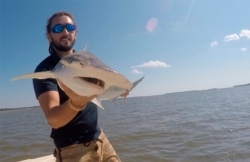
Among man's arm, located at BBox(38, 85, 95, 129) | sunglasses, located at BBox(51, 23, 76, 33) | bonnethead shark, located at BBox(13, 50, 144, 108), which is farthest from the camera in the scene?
sunglasses, located at BBox(51, 23, 76, 33)

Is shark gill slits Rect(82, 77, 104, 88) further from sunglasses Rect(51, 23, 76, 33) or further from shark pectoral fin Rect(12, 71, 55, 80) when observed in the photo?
sunglasses Rect(51, 23, 76, 33)

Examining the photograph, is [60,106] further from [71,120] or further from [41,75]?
[71,120]

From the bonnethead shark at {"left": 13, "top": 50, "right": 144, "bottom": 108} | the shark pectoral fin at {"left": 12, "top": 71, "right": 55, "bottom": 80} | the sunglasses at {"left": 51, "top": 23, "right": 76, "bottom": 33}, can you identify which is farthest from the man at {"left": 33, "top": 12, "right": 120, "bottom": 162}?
the bonnethead shark at {"left": 13, "top": 50, "right": 144, "bottom": 108}

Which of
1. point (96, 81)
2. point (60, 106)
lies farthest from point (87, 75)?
point (60, 106)

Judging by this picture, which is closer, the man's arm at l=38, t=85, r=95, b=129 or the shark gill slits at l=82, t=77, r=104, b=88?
the shark gill slits at l=82, t=77, r=104, b=88

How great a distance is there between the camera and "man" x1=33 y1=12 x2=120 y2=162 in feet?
7.70

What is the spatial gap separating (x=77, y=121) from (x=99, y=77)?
4.08 ft

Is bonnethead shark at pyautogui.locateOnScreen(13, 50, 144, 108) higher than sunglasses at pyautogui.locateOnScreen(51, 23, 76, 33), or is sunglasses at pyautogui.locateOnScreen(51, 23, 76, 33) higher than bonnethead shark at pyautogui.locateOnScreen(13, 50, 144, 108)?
sunglasses at pyautogui.locateOnScreen(51, 23, 76, 33)

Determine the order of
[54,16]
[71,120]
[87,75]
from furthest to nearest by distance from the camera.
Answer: [54,16] < [71,120] < [87,75]

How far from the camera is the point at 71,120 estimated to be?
259 centimetres

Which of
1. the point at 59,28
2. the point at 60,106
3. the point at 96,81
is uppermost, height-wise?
the point at 59,28

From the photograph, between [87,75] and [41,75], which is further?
[41,75]

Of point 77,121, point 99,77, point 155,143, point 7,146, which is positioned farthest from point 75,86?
point 7,146

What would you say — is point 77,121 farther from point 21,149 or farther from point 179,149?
point 21,149
